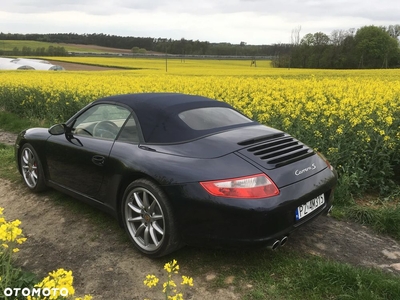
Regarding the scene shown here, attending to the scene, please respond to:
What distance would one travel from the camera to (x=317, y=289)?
8.38ft

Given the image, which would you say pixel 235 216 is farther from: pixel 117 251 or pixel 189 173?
pixel 117 251

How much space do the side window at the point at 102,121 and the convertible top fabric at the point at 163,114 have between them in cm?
11

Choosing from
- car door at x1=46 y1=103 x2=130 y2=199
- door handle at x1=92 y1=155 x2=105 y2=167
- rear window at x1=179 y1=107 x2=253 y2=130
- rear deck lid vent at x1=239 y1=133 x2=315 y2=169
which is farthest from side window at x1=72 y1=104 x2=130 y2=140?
rear deck lid vent at x1=239 y1=133 x2=315 y2=169

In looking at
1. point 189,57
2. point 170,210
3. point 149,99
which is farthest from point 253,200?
point 189,57

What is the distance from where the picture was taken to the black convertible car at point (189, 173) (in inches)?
101

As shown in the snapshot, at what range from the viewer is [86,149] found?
361cm

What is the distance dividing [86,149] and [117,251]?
1.09 m

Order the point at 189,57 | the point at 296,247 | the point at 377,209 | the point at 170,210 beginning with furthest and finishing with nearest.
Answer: the point at 189,57, the point at 377,209, the point at 296,247, the point at 170,210

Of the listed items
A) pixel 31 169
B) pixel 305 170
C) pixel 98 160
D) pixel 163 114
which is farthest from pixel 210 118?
pixel 31 169

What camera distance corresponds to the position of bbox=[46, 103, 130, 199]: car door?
347 cm

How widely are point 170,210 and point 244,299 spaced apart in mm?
847

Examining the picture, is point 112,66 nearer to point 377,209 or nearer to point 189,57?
point 189,57

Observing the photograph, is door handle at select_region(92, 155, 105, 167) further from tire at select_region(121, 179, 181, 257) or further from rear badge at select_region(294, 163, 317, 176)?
rear badge at select_region(294, 163, 317, 176)

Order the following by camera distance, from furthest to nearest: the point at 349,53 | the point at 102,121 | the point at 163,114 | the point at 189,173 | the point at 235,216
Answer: the point at 349,53 < the point at 102,121 < the point at 163,114 < the point at 189,173 < the point at 235,216
